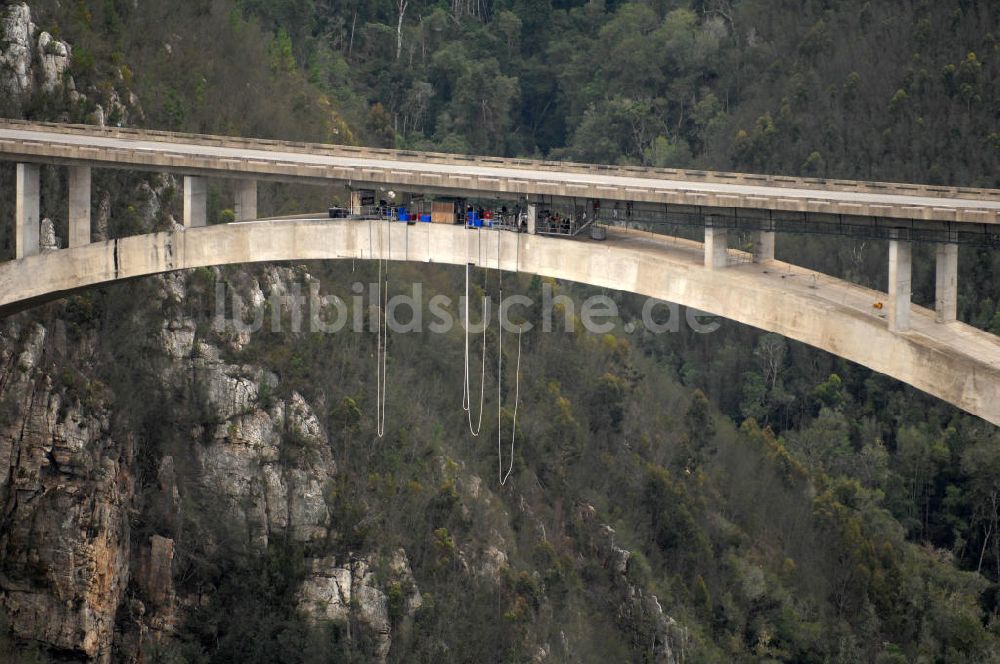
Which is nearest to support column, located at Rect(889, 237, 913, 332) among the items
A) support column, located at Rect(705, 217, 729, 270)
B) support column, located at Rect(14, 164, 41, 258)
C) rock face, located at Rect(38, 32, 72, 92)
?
support column, located at Rect(705, 217, 729, 270)

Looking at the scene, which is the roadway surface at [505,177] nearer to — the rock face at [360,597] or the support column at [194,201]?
the support column at [194,201]

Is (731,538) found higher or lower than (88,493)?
lower

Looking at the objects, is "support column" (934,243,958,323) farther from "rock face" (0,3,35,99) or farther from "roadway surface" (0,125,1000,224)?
"rock face" (0,3,35,99)

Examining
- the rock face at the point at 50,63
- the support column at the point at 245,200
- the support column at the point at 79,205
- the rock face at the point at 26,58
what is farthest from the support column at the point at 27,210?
the rock face at the point at 50,63

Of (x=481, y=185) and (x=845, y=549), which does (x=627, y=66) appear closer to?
(x=845, y=549)

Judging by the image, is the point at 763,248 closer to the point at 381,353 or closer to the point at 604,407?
the point at 381,353

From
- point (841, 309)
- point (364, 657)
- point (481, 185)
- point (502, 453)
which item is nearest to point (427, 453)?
point (502, 453)
